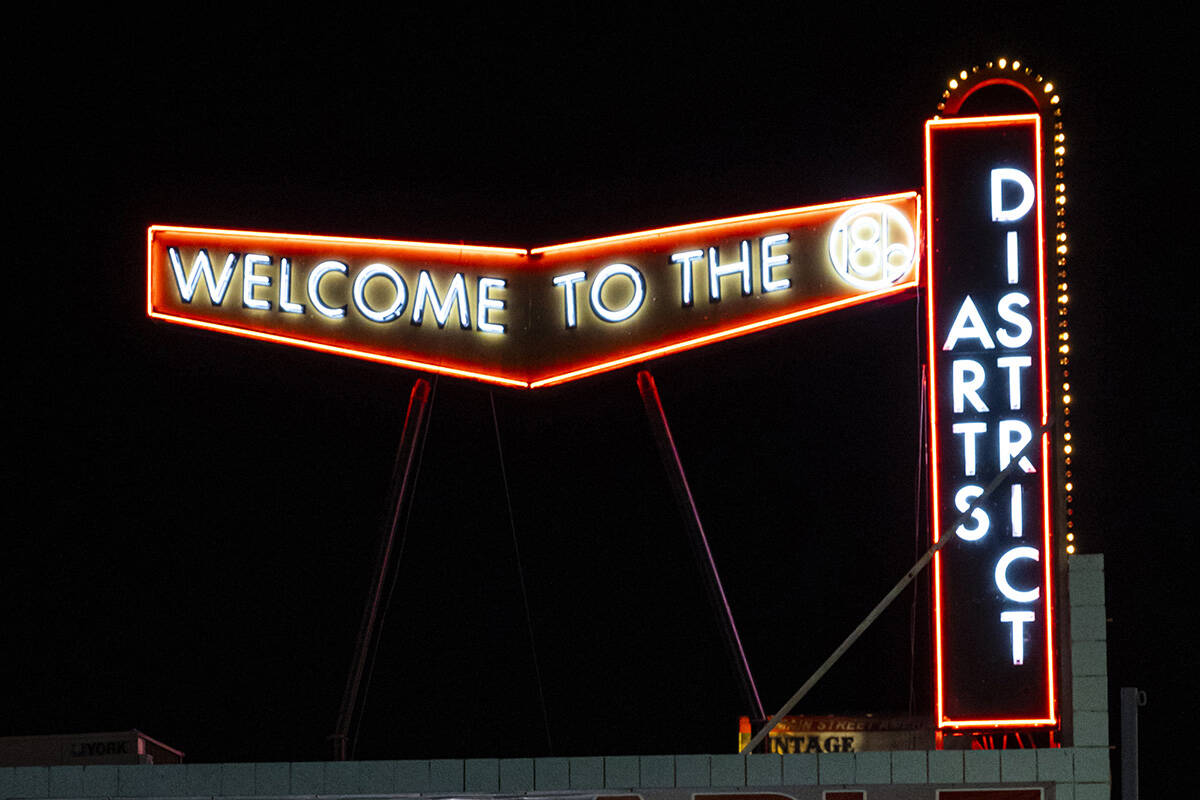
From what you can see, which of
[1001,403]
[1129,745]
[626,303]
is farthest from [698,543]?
[1129,745]

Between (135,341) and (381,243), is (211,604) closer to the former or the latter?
(135,341)

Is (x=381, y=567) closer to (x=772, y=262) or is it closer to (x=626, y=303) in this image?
(x=626, y=303)

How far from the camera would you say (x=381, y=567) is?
18203 mm

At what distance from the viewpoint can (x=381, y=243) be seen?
63.0 ft

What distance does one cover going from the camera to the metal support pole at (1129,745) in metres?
13.1

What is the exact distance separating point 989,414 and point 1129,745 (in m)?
5.71

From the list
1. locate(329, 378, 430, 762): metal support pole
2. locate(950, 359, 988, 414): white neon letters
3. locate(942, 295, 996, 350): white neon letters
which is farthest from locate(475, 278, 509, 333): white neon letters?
locate(950, 359, 988, 414): white neon letters

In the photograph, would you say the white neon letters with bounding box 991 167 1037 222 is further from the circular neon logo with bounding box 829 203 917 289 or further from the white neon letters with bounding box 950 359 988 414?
the white neon letters with bounding box 950 359 988 414

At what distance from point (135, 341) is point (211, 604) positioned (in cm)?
372

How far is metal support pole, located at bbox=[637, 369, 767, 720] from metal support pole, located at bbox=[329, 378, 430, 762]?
222cm

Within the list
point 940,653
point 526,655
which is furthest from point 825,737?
point 940,653

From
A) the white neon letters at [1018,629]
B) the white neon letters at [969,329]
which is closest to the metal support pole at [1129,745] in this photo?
the white neon letters at [1018,629]

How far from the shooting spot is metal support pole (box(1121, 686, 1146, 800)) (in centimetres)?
1314

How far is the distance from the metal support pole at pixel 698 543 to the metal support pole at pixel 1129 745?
4.41 metres
